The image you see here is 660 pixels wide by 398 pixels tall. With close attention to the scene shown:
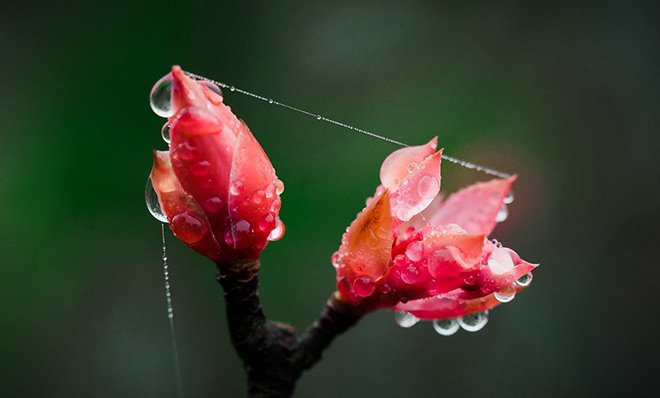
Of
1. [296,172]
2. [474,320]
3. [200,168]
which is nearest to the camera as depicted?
[200,168]

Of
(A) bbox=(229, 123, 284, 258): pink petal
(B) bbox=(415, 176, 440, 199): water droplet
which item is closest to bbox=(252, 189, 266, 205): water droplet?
(A) bbox=(229, 123, 284, 258): pink petal

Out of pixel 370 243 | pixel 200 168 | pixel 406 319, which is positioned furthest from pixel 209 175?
pixel 406 319

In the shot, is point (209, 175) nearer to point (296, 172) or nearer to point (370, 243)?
point (370, 243)

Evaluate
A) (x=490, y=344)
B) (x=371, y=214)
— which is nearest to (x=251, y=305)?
(x=371, y=214)

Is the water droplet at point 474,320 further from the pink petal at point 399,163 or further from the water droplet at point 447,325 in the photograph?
the pink petal at point 399,163

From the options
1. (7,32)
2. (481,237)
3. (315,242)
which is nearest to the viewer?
(481,237)

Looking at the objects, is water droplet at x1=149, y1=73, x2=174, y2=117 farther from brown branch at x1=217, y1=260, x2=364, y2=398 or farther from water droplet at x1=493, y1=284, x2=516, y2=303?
water droplet at x1=493, y1=284, x2=516, y2=303

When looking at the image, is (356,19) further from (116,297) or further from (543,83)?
(116,297)
